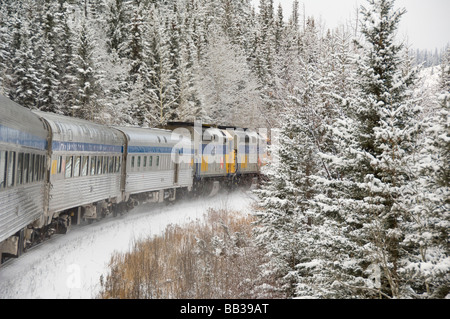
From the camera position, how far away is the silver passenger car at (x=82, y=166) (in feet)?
42.7

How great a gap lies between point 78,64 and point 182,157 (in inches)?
898

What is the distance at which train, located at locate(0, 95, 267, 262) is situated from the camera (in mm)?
9445

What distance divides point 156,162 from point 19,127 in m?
13.4

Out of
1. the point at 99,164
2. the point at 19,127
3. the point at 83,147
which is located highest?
the point at 19,127

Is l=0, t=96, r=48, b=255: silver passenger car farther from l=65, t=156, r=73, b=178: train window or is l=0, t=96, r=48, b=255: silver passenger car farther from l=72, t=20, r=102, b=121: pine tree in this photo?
l=72, t=20, r=102, b=121: pine tree

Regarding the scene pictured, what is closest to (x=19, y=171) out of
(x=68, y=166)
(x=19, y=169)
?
(x=19, y=169)

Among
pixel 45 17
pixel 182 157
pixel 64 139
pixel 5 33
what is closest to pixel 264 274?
pixel 64 139

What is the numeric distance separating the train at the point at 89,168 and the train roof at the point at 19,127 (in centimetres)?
2

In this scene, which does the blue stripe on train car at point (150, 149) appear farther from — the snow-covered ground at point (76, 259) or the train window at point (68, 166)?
the train window at point (68, 166)

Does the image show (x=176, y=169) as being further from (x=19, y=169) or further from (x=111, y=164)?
(x=19, y=169)

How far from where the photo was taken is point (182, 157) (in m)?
25.3

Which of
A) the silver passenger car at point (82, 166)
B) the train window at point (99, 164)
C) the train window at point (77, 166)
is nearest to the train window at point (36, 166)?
the silver passenger car at point (82, 166)

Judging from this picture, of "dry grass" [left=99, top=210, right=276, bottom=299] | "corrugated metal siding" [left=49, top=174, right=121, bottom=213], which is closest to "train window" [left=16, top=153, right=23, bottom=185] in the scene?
"dry grass" [left=99, top=210, right=276, bottom=299]

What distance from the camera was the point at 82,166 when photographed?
15133 millimetres
